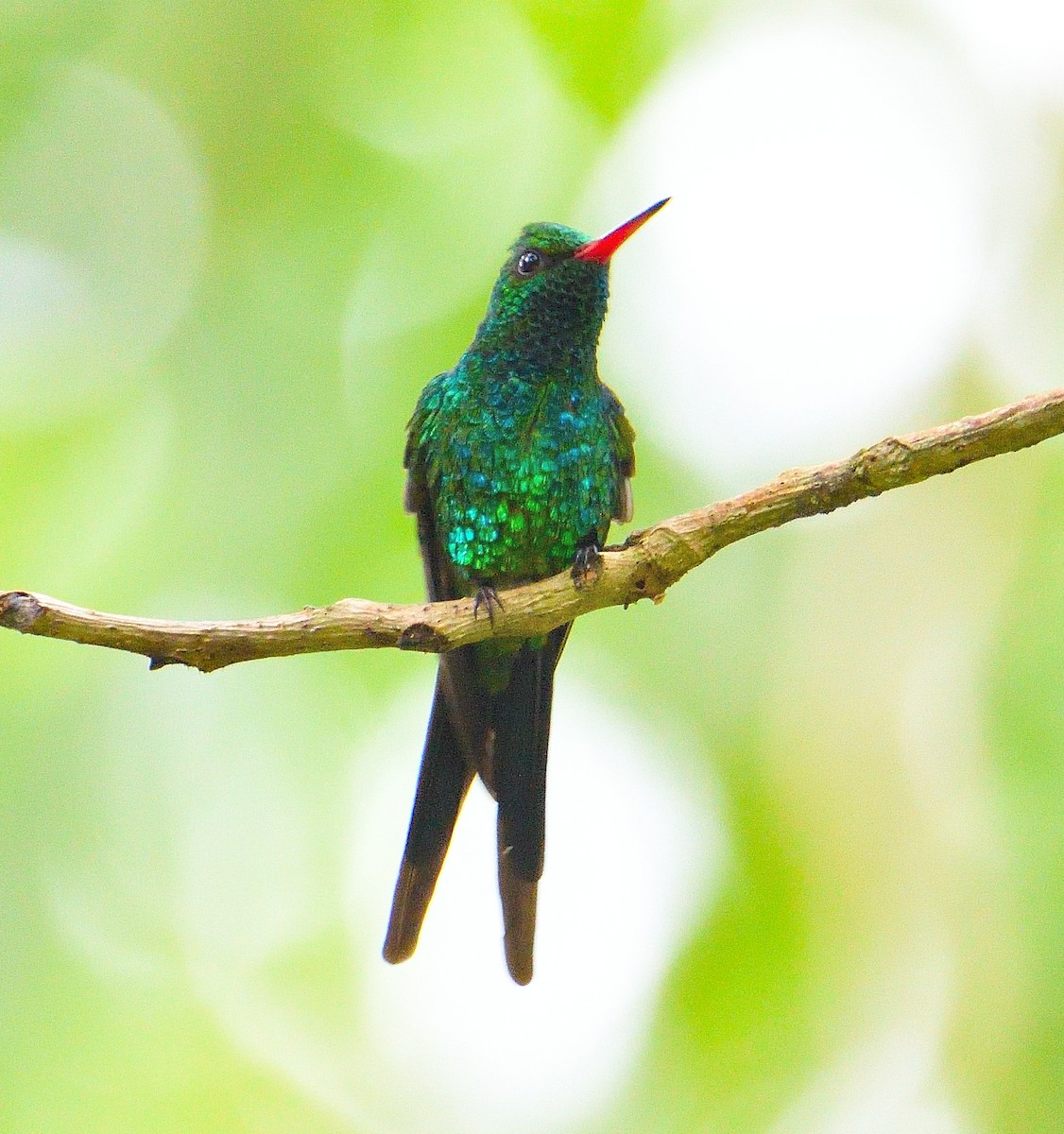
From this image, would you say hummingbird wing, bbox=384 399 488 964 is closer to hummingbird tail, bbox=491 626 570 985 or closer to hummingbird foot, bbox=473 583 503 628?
hummingbird tail, bbox=491 626 570 985

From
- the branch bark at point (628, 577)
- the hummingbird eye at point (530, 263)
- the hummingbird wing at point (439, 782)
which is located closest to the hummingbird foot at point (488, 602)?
the branch bark at point (628, 577)

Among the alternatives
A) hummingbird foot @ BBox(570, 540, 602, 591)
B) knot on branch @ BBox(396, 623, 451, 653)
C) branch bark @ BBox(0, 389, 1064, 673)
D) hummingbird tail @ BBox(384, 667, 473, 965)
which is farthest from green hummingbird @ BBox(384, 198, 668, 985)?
knot on branch @ BBox(396, 623, 451, 653)

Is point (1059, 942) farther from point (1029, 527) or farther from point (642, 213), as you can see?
point (642, 213)

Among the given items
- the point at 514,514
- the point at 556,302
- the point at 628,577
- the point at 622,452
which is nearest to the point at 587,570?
the point at 628,577

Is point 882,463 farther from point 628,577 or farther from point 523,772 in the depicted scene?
point 523,772

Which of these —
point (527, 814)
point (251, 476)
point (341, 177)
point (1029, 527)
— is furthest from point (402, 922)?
point (341, 177)
